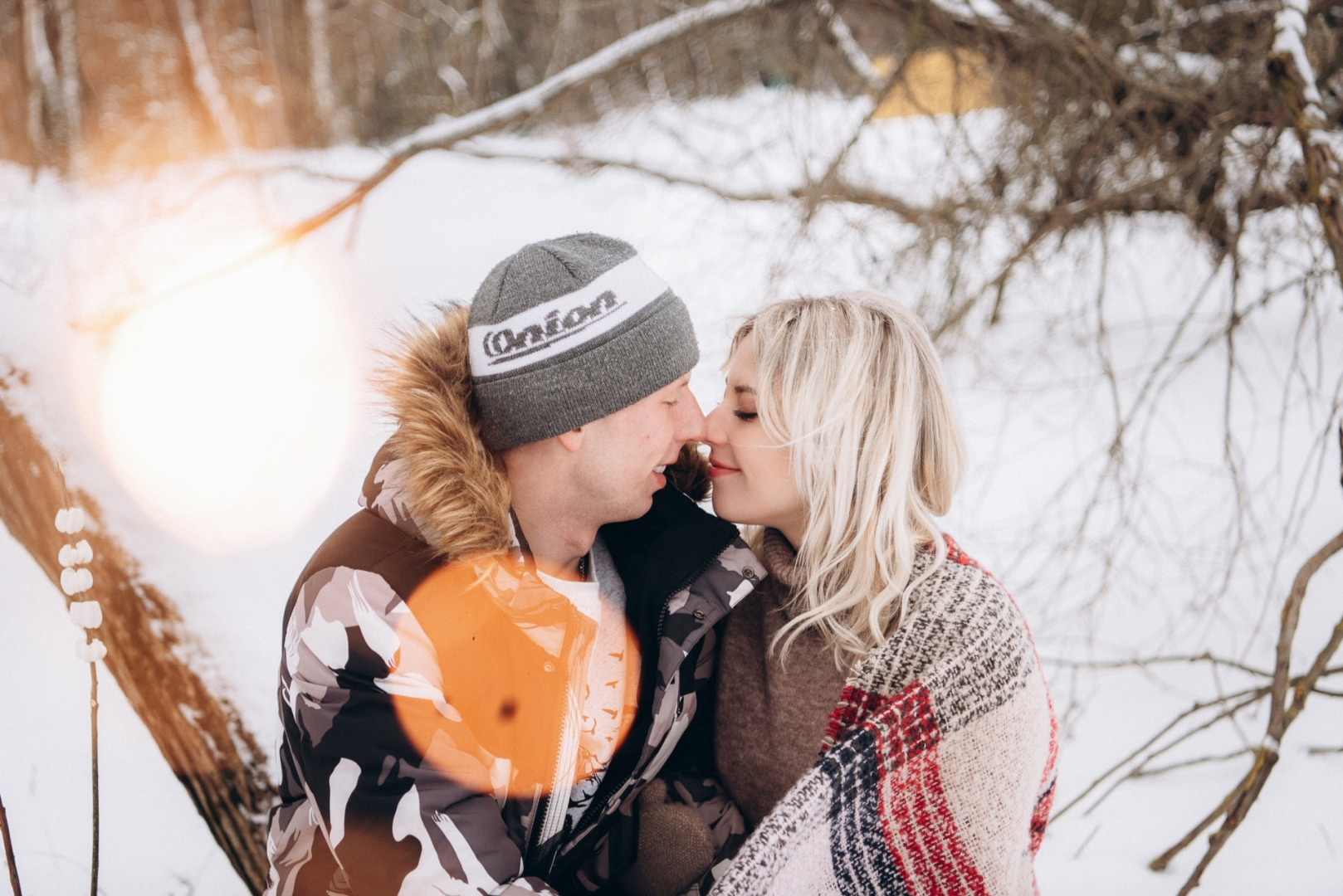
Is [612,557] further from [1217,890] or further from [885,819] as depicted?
[1217,890]

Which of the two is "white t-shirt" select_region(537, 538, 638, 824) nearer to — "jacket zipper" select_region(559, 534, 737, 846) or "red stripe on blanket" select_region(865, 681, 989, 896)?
"jacket zipper" select_region(559, 534, 737, 846)

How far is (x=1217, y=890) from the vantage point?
2.18 metres

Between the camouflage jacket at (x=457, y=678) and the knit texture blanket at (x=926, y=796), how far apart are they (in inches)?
15.8

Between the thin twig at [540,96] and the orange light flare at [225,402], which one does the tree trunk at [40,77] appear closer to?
the orange light flare at [225,402]

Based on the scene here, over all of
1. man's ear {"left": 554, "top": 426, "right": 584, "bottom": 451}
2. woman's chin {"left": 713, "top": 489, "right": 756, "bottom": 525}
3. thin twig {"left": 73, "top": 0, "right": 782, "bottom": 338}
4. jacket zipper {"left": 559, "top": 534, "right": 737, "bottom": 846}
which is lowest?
jacket zipper {"left": 559, "top": 534, "right": 737, "bottom": 846}

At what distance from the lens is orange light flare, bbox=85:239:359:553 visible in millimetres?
1845

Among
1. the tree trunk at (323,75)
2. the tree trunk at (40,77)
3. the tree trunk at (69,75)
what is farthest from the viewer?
the tree trunk at (323,75)

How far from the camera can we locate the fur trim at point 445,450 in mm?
1423

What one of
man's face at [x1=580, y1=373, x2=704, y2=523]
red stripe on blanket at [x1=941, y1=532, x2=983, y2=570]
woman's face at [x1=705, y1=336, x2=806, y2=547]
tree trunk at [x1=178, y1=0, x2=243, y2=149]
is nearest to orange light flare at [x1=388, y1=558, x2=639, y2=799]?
man's face at [x1=580, y1=373, x2=704, y2=523]

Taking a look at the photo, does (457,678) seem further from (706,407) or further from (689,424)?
Answer: (706,407)

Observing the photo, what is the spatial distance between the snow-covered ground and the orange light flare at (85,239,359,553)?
1 centimetres


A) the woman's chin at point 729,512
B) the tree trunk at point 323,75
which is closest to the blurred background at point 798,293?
the woman's chin at point 729,512

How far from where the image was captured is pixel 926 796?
1.45 meters

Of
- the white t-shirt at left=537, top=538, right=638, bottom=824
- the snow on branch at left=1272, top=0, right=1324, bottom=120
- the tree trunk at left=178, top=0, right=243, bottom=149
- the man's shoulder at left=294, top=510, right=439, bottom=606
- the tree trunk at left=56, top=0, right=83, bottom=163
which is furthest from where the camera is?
the tree trunk at left=178, top=0, right=243, bottom=149
